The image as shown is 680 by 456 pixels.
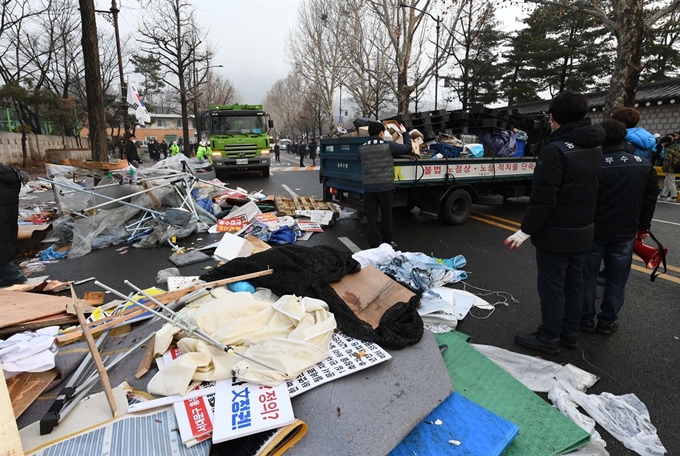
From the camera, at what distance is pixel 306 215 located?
7.46m

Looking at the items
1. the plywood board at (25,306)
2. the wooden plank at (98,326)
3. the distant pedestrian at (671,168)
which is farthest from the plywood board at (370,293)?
the distant pedestrian at (671,168)

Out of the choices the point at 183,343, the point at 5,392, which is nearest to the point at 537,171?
the point at 183,343

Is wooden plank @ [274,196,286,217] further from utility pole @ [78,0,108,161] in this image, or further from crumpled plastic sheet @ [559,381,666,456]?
crumpled plastic sheet @ [559,381,666,456]

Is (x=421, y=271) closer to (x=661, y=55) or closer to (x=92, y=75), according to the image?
(x=92, y=75)

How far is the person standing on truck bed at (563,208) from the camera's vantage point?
2.54m

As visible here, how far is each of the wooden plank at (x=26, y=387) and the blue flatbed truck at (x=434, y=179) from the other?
4662 millimetres

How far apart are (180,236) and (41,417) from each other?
4.62 m

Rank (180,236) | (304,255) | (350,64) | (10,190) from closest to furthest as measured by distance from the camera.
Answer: (304,255)
(10,190)
(180,236)
(350,64)

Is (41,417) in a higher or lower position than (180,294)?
lower

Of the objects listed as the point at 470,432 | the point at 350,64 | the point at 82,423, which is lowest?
the point at 470,432

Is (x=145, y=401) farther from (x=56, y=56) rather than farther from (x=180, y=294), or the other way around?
(x=56, y=56)

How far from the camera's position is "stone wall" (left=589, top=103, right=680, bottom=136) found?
15776 mm

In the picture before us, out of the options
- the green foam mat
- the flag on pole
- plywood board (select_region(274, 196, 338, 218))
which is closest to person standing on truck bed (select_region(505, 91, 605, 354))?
the green foam mat

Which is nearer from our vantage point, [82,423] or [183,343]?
[82,423]
